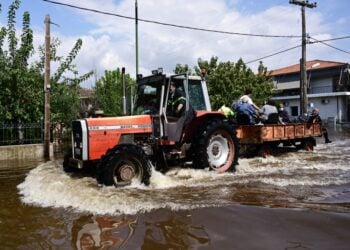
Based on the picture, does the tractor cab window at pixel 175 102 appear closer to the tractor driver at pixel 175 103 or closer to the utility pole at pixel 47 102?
the tractor driver at pixel 175 103

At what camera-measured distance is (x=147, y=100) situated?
34.9 ft

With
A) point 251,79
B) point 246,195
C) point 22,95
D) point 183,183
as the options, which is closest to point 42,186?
point 183,183

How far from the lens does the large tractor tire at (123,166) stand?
336 inches

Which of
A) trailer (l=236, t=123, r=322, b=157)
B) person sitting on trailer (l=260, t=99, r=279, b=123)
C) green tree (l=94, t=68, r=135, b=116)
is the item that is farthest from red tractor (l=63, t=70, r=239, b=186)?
green tree (l=94, t=68, r=135, b=116)

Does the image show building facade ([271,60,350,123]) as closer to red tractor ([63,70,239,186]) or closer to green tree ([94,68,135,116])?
green tree ([94,68,135,116])

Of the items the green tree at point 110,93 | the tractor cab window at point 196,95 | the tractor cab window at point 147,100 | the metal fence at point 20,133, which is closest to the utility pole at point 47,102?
the metal fence at point 20,133

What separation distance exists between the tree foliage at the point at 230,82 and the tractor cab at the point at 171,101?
77.5 ft

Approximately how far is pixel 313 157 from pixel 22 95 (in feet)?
40.3

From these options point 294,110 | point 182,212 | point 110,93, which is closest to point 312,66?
point 294,110

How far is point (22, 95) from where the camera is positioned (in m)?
18.9

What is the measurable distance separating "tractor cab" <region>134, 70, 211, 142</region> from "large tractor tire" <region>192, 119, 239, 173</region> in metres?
0.50

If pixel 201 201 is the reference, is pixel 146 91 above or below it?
above

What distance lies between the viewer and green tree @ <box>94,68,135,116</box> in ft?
84.5

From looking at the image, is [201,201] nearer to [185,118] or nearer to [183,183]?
[183,183]
